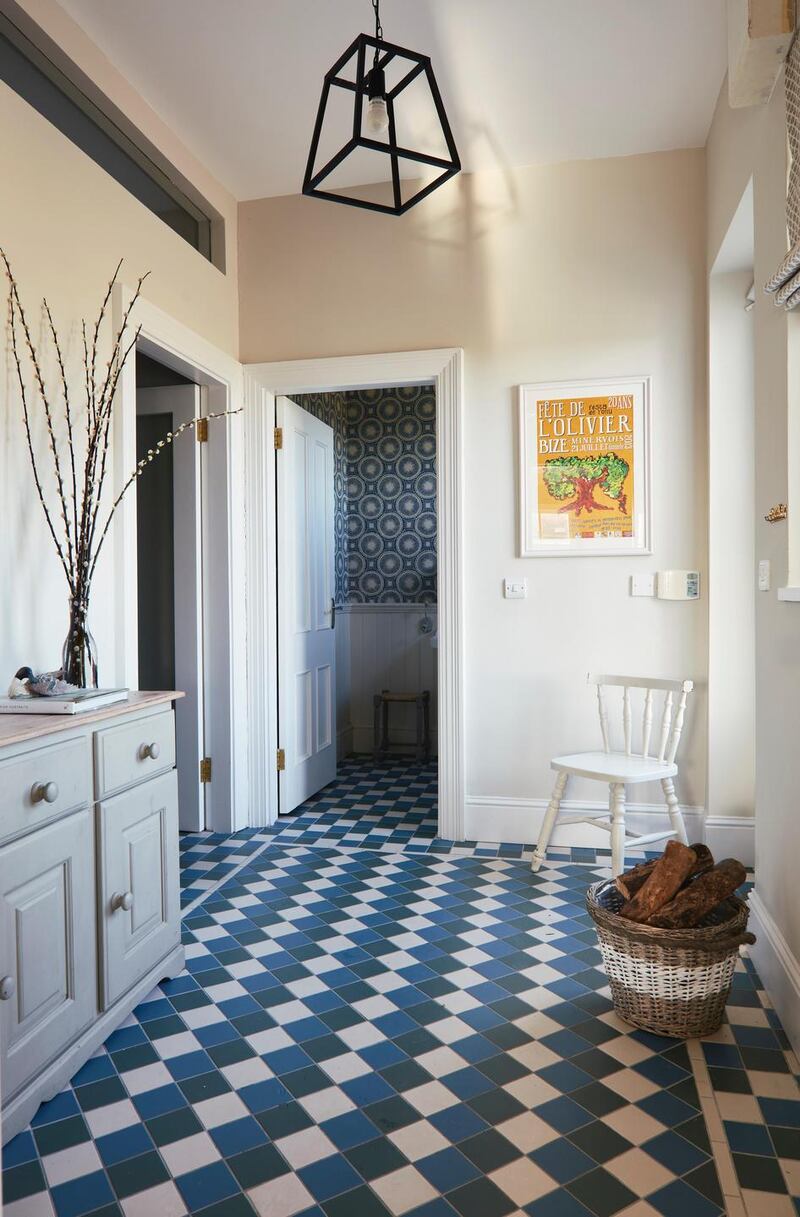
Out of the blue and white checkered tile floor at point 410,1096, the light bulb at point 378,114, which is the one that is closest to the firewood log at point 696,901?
the blue and white checkered tile floor at point 410,1096

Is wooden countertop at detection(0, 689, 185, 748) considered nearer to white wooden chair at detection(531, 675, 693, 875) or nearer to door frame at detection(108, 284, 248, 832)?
door frame at detection(108, 284, 248, 832)

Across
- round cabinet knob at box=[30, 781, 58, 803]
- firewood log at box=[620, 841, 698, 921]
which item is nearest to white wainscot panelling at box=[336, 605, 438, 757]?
firewood log at box=[620, 841, 698, 921]

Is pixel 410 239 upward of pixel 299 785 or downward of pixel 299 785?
upward

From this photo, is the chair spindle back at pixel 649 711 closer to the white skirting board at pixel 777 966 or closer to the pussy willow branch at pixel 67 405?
the white skirting board at pixel 777 966

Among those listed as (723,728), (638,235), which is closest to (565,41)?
(638,235)

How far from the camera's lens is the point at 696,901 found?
2025mm

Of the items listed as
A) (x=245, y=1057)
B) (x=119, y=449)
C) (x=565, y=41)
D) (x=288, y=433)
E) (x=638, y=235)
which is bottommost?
(x=245, y=1057)

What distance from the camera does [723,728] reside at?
10.6 feet

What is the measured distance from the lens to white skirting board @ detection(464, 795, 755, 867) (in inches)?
125

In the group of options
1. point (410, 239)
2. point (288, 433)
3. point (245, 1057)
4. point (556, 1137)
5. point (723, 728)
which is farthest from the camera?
point (288, 433)

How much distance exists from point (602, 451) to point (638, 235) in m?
0.93

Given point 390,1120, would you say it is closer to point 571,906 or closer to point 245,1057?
point 245,1057

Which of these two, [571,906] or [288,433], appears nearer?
[571,906]

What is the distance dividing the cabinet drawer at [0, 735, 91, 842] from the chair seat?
179cm
